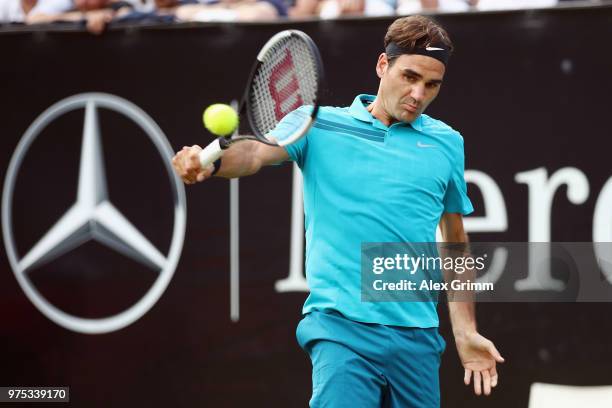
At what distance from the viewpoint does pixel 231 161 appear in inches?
126

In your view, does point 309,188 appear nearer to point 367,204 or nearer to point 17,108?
point 367,204

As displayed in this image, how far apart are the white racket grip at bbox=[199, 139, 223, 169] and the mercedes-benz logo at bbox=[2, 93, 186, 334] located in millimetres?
2590

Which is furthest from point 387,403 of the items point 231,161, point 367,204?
point 231,161

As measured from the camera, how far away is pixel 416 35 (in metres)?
3.53

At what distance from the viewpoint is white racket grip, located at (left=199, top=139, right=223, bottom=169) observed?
307 cm

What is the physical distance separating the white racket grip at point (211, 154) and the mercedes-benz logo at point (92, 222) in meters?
2.59

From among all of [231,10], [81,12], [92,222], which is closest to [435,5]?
[231,10]

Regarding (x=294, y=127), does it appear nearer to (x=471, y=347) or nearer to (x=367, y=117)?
(x=367, y=117)

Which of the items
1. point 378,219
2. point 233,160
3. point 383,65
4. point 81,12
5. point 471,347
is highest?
point 81,12

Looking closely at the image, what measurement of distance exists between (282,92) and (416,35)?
0.49m

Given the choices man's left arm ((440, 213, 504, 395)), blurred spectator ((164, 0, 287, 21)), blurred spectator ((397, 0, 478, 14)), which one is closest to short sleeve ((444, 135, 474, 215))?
man's left arm ((440, 213, 504, 395))

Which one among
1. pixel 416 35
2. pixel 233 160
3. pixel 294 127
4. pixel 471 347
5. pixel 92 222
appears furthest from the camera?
pixel 92 222

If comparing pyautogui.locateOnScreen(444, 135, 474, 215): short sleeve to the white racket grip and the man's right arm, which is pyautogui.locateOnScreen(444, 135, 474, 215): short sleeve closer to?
the man's right arm

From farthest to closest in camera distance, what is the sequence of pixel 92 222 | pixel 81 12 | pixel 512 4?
pixel 81 12 < pixel 92 222 < pixel 512 4
